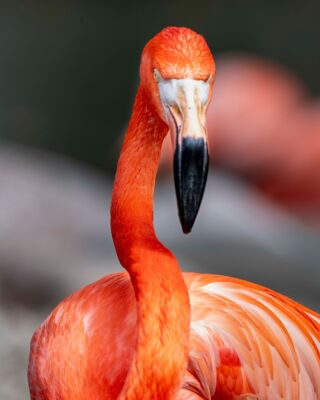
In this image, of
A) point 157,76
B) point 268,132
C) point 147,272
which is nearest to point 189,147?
point 157,76

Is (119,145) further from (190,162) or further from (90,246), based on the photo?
(190,162)

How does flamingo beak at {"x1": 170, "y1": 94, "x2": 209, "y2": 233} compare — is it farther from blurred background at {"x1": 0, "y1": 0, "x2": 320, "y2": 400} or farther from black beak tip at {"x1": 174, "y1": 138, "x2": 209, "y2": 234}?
blurred background at {"x1": 0, "y1": 0, "x2": 320, "y2": 400}

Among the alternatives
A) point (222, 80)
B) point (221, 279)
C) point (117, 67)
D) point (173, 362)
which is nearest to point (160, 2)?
point (117, 67)

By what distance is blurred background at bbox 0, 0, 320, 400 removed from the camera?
4199 millimetres

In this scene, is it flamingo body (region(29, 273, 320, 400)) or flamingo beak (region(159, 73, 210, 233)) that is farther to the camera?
flamingo body (region(29, 273, 320, 400))

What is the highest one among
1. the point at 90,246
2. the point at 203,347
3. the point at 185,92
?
the point at 185,92

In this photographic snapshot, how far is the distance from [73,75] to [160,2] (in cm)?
79

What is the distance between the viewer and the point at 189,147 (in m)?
1.74

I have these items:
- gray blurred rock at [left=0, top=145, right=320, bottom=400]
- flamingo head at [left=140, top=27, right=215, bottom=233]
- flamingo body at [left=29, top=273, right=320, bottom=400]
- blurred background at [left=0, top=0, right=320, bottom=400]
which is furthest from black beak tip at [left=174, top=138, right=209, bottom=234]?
gray blurred rock at [left=0, top=145, right=320, bottom=400]

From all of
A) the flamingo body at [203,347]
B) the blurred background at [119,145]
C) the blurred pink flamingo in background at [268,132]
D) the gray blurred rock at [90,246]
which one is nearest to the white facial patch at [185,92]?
the flamingo body at [203,347]

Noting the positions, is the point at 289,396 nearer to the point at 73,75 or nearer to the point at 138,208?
the point at 138,208

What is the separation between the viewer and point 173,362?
6.43 ft

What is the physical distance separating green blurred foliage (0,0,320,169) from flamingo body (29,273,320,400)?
12.3ft

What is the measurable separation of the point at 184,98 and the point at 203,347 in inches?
25.7
